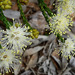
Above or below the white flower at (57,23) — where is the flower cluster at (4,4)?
above

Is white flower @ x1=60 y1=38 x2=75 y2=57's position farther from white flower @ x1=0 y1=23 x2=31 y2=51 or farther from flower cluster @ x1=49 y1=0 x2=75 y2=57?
white flower @ x1=0 y1=23 x2=31 y2=51

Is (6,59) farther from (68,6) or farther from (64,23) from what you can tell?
(68,6)

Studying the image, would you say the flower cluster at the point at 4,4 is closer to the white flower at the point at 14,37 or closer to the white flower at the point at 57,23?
the white flower at the point at 14,37

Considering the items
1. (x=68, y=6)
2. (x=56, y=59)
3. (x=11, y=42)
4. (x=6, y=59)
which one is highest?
(x=68, y=6)

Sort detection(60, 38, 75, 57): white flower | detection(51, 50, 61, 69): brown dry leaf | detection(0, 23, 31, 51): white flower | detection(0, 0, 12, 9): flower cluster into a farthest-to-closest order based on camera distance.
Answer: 1. detection(51, 50, 61, 69): brown dry leaf
2. detection(60, 38, 75, 57): white flower
3. detection(0, 0, 12, 9): flower cluster
4. detection(0, 23, 31, 51): white flower

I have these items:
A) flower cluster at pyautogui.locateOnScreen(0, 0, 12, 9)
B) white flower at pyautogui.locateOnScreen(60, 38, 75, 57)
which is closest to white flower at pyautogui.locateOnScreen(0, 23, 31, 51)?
flower cluster at pyautogui.locateOnScreen(0, 0, 12, 9)

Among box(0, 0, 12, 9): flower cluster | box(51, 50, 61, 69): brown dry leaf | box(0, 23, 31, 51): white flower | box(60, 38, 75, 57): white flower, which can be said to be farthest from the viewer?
box(51, 50, 61, 69): brown dry leaf

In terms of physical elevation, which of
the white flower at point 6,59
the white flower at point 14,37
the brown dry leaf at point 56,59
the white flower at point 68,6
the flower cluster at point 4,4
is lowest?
the brown dry leaf at point 56,59

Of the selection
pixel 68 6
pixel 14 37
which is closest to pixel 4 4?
pixel 14 37

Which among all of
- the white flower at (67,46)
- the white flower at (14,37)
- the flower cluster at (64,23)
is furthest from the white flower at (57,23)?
the white flower at (14,37)

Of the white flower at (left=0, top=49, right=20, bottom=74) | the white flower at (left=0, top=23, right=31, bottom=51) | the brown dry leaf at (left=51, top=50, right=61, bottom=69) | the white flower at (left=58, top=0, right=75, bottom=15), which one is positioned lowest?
the brown dry leaf at (left=51, top=50, right=61, bottom=69)

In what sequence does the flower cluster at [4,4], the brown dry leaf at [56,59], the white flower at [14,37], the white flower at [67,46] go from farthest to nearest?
1. the brown dry leaf at [56,59]
2. the white flower at [67,46]
3. the flower cluster at [4,4]
4. the white flower at [14,37]

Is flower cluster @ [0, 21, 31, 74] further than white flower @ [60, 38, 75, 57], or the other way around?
white flower @ [60, 38, 75, 57]
